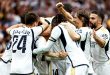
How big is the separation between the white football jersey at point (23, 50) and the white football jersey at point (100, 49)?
1675mm

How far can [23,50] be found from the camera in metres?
11.2

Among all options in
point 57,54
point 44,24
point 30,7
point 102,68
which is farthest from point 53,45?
point 30,7

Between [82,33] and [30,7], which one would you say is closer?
[82,33]

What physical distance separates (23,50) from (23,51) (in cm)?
2

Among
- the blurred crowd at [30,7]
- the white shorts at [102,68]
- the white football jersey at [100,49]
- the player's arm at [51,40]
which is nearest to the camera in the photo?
the player's arm at [51,40]

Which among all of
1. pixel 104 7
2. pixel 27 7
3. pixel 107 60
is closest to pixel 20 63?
pixel 107 60

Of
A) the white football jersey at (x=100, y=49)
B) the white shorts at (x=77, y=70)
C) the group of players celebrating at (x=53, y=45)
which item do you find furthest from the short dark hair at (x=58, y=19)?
the white football jersey at (x=100, y=49)

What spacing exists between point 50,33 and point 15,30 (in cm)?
77

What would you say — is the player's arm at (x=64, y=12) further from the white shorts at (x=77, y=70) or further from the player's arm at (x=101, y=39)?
the white shorts at (x=77, y=70)

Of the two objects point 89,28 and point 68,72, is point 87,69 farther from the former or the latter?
point 89,28

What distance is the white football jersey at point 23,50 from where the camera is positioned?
11227 mm

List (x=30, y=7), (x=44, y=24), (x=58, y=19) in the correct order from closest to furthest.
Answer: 1. (x=58, y=19)
2. (x=44, y=24)
3. (x=30, y=7)

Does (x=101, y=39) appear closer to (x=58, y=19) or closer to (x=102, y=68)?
(x=102, y=68)

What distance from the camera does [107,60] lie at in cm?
1258
